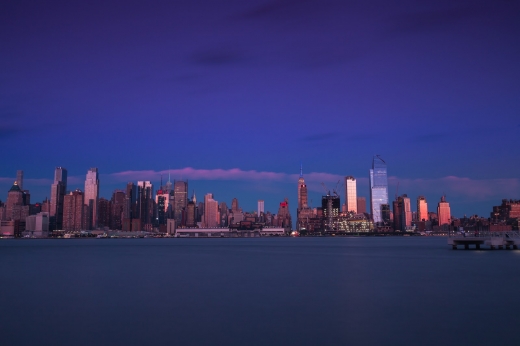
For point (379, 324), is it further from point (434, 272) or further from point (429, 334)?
point (434, 272)

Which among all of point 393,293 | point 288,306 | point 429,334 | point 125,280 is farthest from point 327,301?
point 125,280

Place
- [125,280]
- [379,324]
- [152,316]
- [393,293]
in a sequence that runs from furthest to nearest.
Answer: [125,280], [393,293], [152,316], [379,324]

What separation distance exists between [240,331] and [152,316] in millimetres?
6905

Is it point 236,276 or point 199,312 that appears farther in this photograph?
point 236,276

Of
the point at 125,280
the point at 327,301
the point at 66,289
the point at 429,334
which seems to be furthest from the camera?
the point at 125,280

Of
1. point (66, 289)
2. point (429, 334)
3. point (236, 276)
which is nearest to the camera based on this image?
point (429, 334)

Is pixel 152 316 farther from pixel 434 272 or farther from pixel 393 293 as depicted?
pixel 434 272

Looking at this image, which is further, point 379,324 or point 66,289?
point 66,289

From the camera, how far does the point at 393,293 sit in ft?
133

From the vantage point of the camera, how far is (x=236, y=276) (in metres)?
55.3

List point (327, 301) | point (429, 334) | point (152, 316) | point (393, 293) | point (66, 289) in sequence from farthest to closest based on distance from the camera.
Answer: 1. point (66, 289)
2. point (393, 293)
3. point (327, 301)
4. point (152, 316)
5. point (429, 334)

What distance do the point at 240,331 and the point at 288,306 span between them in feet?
25.7

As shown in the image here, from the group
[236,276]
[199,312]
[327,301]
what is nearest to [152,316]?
[199,312]

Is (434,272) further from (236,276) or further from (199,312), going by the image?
(199,312)
